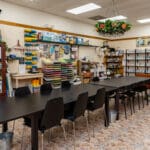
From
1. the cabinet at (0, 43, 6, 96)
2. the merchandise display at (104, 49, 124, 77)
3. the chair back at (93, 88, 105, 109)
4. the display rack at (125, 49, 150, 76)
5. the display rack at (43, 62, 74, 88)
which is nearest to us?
the chair back at (93, 88, 105, 109)

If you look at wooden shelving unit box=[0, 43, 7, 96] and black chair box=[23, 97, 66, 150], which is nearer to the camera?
black chair box=[23, 97, 66, 150]

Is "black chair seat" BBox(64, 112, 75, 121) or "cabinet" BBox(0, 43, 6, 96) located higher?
"cabinet" BBox(0, 43, 6, 96)

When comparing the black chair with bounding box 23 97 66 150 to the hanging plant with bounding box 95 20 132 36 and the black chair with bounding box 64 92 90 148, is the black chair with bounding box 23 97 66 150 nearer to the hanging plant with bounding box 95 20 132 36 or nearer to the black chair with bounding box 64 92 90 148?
the black chair with bounding box 64 92 90 148

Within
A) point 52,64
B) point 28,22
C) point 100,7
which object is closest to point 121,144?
point 52,64

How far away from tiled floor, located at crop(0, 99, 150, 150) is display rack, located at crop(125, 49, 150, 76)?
484cm

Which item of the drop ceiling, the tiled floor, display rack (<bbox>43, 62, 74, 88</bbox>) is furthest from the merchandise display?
the tiled floor

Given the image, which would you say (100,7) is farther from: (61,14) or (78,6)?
(61,14)

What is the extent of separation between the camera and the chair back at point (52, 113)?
2432mm

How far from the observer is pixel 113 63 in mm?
9469

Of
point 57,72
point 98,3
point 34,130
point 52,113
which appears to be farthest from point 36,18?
point 34,130

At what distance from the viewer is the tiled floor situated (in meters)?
2.94

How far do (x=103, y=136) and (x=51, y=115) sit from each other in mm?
1326

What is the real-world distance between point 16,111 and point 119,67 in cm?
772

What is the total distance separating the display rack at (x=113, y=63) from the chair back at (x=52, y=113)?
269 inches
